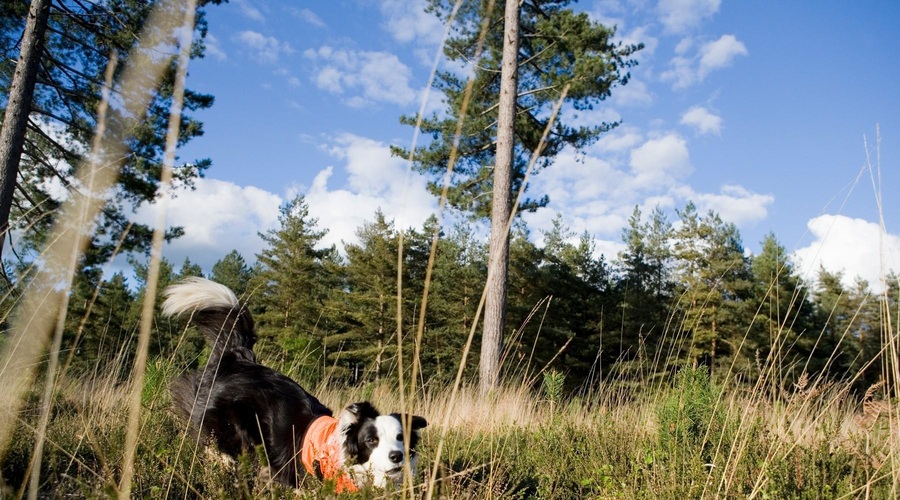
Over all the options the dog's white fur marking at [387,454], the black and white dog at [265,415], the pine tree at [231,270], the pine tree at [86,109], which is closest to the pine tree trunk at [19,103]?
the pine tree at [86,109]

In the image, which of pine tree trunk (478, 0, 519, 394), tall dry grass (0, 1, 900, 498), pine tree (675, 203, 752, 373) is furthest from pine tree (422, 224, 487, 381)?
tall dry grass (0, 1, 900, 498)

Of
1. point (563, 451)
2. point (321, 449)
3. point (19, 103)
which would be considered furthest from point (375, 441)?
point (19, 103)

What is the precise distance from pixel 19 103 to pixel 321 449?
7.81m

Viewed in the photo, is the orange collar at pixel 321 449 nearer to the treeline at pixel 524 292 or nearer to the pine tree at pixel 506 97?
the pine tree at pixel 506 97

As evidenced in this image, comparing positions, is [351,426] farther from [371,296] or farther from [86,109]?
[371,296]

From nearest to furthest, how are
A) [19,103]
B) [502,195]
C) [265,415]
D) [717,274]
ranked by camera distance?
[265,415] → [19,103] → [502,195] → [717,274]

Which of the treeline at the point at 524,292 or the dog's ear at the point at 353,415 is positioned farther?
the treeline at the point at 524,292

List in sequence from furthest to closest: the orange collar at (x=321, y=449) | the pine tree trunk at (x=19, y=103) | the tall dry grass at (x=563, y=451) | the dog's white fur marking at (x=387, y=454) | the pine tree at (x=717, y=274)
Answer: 1. the pine tree at (x=717, y=274)
2. the pine tree trunk at (x=19, y=103)
3. the orange collar at (x=321, y=449)
4. the dog's white fur marking at (x=387, y=454)
5. the tall dry grass at (x=563, y=451)

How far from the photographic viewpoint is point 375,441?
116 inches

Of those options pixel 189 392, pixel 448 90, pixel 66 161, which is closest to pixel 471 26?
pixel 448 90

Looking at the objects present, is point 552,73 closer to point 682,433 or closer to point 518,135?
point 518,135

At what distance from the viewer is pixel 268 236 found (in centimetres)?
2830

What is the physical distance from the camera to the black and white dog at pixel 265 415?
9.68 ft

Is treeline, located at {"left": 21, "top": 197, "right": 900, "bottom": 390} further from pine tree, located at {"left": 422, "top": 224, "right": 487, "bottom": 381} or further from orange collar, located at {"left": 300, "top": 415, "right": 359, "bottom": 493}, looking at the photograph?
orange collar, located at {"left": 300, "top": 415, "right": 359, "bottom": 493}
